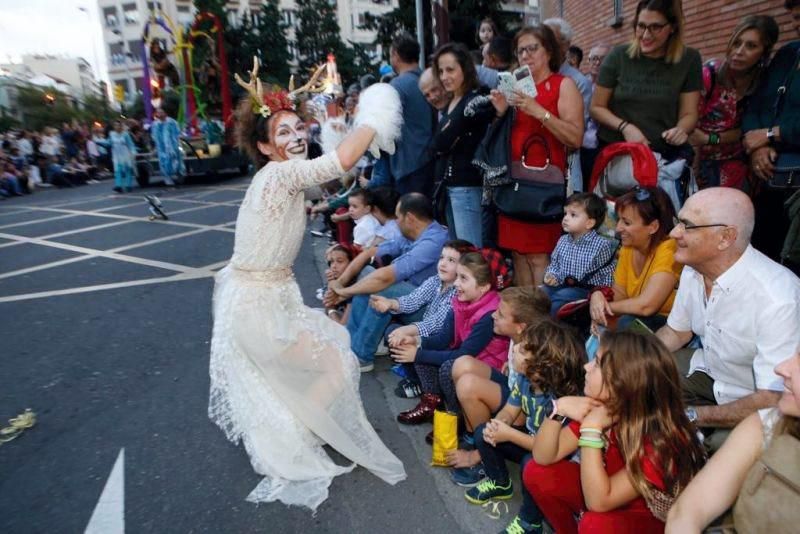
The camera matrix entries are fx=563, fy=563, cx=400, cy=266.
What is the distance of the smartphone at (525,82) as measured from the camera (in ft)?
11.7

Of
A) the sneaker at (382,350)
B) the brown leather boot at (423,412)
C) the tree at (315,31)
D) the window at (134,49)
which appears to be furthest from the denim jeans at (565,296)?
the window at (134,49)

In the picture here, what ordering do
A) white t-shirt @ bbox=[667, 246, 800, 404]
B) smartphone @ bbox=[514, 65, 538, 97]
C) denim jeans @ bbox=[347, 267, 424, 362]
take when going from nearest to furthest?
white t-shirt @ bbox=[667, 246, 800, 404] < smartphone @ bbox=[514, 65, 538, 97] < denim jeans @ bbox=[347, 267, 424, 362]

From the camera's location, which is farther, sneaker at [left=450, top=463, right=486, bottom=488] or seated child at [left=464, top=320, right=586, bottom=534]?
sneaker at [left=450, top=463, right=486, bottom=488]

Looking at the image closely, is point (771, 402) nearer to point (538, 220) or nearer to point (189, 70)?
point (538, 220)

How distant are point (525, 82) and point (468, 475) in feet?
7.81

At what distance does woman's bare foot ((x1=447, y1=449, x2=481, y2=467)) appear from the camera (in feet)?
9.71

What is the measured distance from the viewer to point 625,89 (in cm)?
385

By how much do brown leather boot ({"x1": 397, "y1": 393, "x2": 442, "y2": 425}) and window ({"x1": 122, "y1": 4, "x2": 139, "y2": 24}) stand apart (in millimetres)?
67418

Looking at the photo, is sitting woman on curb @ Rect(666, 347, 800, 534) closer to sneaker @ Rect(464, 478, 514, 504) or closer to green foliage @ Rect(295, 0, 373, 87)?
sneaker @ Rect(464, 478, 514, 504)

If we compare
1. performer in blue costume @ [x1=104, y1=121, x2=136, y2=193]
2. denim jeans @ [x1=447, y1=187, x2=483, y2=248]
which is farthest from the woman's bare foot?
performer in blue costume @ [x1=104, y1=121, x2=136, y2=193]

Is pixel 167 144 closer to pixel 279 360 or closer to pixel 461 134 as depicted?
pixel 461 134

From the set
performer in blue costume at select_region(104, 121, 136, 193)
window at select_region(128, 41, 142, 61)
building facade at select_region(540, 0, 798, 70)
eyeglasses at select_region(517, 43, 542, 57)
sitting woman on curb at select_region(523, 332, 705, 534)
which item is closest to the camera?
sitting woman on curb at select_region(523, 332, 705, 534)

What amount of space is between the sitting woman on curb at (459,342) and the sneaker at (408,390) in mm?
291

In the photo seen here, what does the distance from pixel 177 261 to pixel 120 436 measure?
474cm
